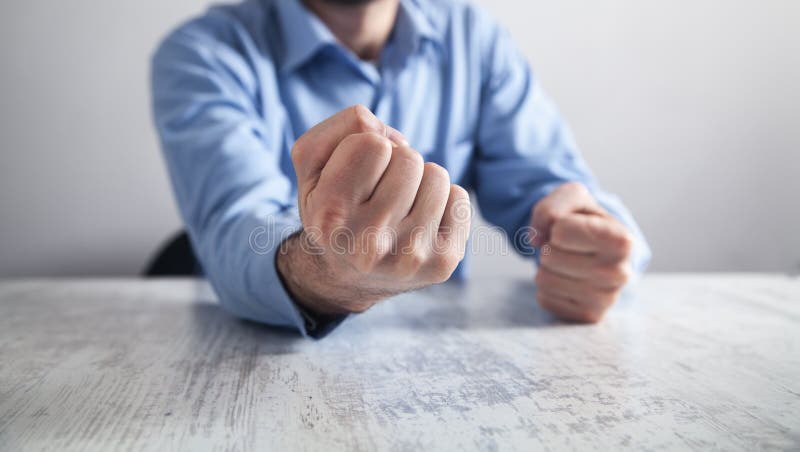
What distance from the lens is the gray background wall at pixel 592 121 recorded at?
1.51m

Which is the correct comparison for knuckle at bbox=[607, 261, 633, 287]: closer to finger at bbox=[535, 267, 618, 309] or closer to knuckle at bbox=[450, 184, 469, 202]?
finger at bbox=[535, 267, 618, 309]

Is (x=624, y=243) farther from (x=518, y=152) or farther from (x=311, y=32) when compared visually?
(x=311, y=32)

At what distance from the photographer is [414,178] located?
0.41 meters

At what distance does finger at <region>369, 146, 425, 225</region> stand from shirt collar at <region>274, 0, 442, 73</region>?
1.92 feet

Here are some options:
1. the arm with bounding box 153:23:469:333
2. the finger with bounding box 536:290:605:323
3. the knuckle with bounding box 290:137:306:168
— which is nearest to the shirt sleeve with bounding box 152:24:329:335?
the arm with bounding box 153:23:469:333

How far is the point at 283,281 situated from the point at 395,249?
0.58 feet

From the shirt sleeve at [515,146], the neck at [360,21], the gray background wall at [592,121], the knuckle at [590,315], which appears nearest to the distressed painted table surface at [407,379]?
the knuckle at [590,315]

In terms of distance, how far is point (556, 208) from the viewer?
0.73m

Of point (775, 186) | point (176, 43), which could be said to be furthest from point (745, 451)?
point (775, 186)

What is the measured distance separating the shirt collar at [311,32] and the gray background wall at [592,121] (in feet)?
2.11

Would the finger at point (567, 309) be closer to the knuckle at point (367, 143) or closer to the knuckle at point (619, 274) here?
the knuckle at point (619, 274)

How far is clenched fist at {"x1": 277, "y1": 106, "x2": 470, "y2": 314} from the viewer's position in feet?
1.31

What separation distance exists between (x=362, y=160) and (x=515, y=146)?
664 millimetres

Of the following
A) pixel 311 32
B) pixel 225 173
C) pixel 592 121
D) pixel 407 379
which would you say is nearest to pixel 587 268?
pixel 407 379
